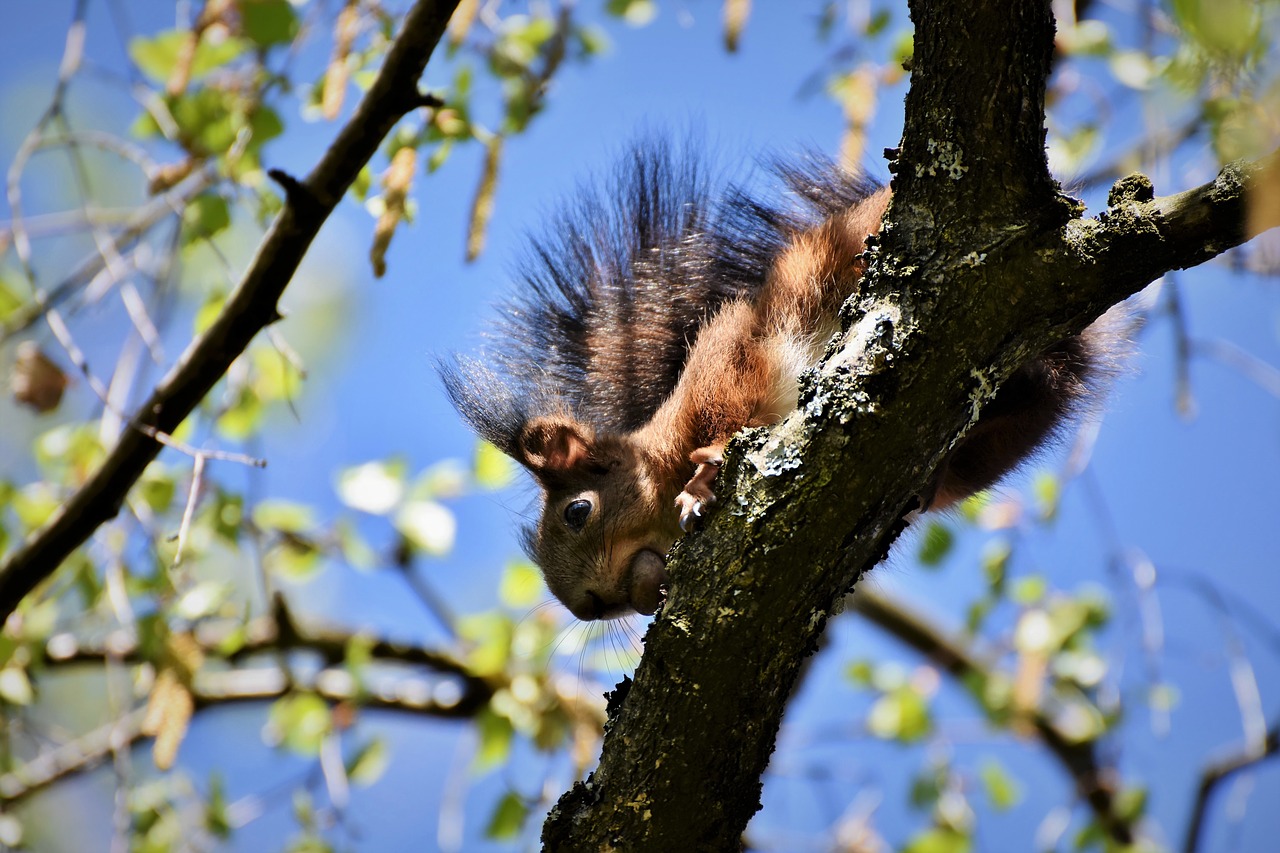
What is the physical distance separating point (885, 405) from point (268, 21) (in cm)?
170

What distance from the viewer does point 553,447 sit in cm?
288

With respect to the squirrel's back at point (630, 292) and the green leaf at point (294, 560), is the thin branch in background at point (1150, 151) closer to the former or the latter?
the squirrel's back at point (630, 292)

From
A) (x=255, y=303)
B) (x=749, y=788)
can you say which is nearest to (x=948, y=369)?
(x=749, y=788)

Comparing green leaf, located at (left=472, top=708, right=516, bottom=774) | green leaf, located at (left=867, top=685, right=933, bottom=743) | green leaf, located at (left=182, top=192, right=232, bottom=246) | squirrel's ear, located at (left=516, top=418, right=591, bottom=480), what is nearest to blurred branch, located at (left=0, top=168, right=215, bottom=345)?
green leaf, located at (left=182, top=192, right=232, bottom=246)

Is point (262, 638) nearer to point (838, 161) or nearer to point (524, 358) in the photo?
point (524, 358)

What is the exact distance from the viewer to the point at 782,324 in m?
2.51

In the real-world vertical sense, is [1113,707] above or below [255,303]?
above

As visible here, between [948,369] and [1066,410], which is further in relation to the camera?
[1066,410]

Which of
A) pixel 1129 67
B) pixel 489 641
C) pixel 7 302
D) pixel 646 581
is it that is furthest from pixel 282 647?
pixel 1129 67

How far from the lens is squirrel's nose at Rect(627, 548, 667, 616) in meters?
2.51

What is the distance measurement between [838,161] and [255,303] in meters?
1.57

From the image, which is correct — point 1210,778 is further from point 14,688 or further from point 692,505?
point 14,688

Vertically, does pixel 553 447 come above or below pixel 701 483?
above

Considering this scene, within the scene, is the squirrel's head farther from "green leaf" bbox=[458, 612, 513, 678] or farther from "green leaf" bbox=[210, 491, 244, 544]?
"green leaf" bbox=[458, 612, 513, 678]
